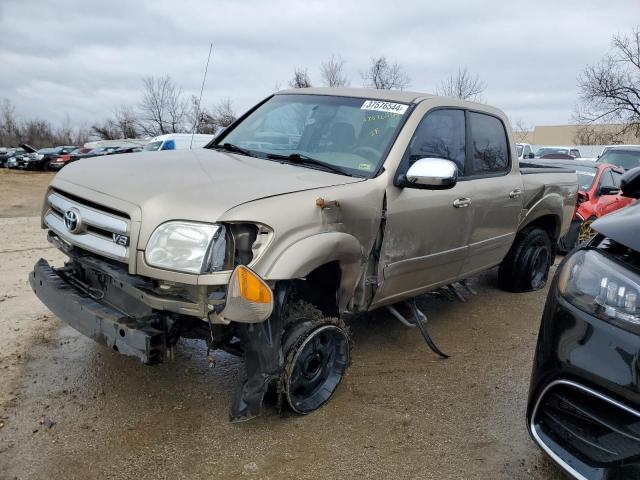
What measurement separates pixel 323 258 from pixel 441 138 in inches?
63.7

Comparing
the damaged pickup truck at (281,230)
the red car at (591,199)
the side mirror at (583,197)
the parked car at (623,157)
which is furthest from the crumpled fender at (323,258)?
the parked car at (623,157)

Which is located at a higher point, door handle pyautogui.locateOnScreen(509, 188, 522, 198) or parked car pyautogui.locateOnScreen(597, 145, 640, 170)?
parked car pyautogui.locateOnScreen(597, 145, 640, 170)

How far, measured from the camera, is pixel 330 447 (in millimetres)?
2756

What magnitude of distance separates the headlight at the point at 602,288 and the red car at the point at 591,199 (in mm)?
5838

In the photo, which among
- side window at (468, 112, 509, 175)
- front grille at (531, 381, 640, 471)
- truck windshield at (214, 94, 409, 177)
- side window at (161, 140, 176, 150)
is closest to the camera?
front grille at (531, 381, 640, 471)

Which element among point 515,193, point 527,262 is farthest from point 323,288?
point 527,262

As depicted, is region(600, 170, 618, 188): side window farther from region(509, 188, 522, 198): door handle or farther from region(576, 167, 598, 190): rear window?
region(509, 188, 522, 198): door handle

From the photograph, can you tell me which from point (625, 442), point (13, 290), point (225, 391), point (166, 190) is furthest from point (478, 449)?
point (13, 290)

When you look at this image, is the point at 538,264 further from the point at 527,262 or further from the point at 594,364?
the point at 594,364

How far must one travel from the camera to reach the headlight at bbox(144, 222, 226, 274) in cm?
237

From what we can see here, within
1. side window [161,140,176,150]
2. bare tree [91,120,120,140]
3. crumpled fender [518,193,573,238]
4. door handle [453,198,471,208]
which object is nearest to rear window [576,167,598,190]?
crumpled fender [518,193,573,238]

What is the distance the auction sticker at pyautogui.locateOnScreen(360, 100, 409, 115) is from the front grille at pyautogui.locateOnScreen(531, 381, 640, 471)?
2141 millimetres

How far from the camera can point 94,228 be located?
8.83 ft

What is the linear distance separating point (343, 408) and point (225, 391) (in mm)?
764
